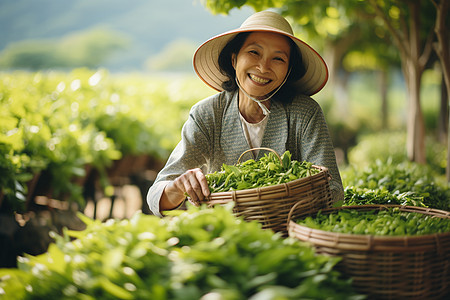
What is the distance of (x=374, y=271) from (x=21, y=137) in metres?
2.84

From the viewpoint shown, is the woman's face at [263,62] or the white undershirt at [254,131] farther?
the white undershirt at [254,131]

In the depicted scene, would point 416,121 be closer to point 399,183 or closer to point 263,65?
point 399,183

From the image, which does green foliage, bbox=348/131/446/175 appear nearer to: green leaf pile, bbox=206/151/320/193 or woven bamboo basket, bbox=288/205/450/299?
green leaf pile, bbox=206/151/320/193

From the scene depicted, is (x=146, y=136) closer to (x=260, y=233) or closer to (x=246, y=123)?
(x=246, y=123)

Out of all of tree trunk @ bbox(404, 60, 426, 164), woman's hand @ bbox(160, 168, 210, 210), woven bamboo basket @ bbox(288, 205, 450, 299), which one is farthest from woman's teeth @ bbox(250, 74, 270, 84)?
tree trunk @ bbox(404, 60, 426, 164)

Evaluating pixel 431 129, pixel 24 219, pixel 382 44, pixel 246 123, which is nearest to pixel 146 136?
pixel 24 219

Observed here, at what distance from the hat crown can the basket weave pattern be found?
917 millimetres

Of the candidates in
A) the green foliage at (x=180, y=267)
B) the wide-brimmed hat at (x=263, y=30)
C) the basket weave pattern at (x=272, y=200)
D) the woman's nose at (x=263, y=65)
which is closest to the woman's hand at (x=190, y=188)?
the basket weave pattern at (x=272, y=200)

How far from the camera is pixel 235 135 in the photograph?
7.88ft

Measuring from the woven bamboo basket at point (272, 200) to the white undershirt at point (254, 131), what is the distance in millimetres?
737

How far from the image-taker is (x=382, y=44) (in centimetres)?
1141

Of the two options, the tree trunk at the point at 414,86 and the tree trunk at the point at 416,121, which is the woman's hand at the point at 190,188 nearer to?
the tree trunk at the point at 414,86

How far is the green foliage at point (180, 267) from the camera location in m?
1.11

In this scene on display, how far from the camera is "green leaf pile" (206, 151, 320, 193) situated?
1.71 metres
